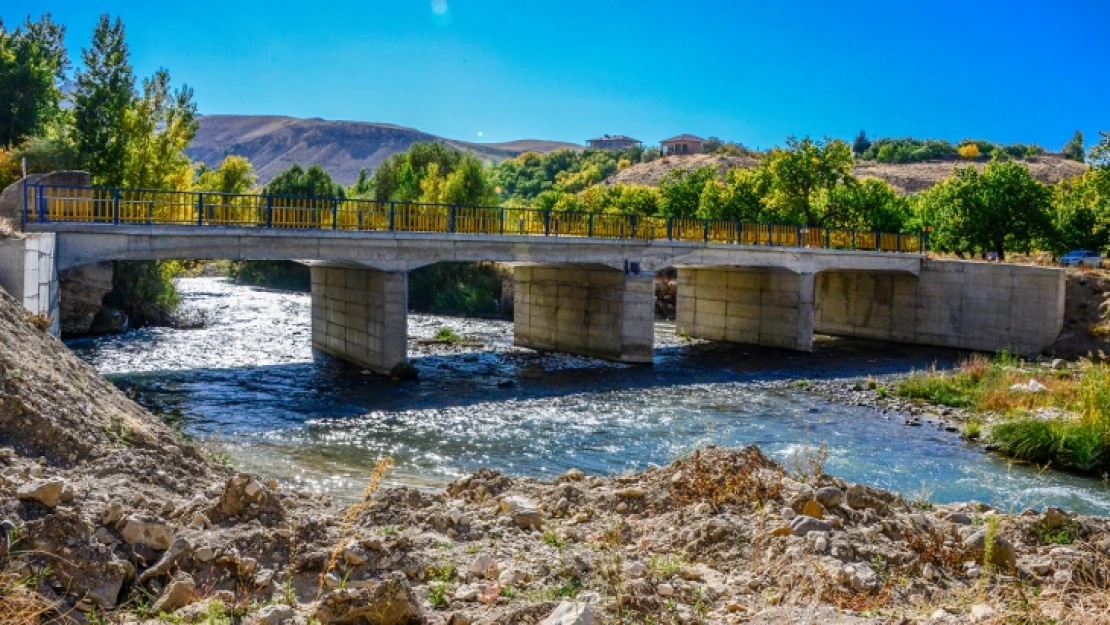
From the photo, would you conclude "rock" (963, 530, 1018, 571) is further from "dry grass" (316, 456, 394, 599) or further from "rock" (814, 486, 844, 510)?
"dry grass" (316, 456, 394, 599)

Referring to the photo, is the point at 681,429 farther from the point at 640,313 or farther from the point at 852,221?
the point at 852,221

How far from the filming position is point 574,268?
121 feet

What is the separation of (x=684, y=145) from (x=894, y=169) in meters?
36.3

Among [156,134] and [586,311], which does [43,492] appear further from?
[156,134]

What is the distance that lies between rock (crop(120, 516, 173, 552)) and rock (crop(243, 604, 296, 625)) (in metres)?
1.38

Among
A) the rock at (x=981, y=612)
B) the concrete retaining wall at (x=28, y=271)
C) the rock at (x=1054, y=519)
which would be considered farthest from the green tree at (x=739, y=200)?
the rock at (x=981, y=612)

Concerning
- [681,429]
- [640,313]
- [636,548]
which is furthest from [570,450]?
[640,313]

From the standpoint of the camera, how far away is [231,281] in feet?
232

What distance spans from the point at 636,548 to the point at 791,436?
13.4 metres

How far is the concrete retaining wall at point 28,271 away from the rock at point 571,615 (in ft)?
43.9

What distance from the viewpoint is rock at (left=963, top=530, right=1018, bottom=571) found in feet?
30.9

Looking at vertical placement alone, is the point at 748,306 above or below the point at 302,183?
below

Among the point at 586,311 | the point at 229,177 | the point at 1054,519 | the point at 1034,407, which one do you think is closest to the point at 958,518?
the point at 1054,519

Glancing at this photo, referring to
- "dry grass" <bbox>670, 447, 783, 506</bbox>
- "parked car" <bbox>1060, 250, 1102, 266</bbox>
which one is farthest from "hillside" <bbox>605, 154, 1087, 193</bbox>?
"dry grass" <bbox>670, 447, 783, 506</bbox>
